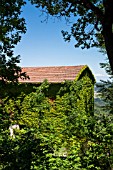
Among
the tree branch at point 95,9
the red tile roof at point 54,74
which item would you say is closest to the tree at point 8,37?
the tree branch at point 95,9

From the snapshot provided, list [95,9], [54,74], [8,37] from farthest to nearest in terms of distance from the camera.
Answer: [54,74] → [95,9] → [8,37]

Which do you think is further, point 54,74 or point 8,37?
point 54,74

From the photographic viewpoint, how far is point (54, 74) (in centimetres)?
2819

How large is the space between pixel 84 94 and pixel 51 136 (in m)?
20.3

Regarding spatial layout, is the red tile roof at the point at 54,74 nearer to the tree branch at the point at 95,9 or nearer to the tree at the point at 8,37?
the tree branch at the point at 95,9

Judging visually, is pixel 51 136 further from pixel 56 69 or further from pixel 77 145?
pixel 56 69

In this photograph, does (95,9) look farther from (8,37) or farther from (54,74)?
(54,74)

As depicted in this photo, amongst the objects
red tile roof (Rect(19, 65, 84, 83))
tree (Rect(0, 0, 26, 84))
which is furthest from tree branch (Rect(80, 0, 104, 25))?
red tile roof (Rect(19, 65, 84, 83))

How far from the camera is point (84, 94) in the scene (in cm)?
2775

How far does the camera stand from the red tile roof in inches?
1069

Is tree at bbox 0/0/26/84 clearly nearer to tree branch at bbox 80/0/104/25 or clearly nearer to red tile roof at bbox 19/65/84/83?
tree branch at bbox 80/0/104/25

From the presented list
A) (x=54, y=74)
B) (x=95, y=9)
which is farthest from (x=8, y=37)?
(x=54, y=74)

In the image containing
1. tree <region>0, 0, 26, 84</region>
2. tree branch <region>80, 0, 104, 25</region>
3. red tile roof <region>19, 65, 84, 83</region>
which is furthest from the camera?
red tile roof <region>19, 65, 84, 83</region>

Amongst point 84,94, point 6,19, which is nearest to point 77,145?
point 6,19
